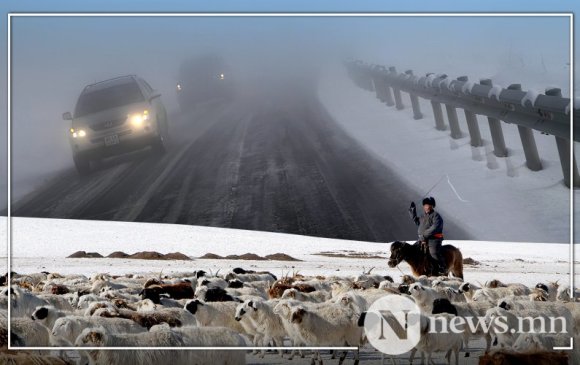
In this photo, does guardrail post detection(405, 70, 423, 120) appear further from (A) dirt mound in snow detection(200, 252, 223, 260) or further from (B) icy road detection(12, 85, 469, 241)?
(A) dirt mound in snow detection(200, 252, 223, 260)

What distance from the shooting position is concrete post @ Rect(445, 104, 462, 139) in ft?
59.5

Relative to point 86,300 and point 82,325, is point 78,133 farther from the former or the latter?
point 82,325

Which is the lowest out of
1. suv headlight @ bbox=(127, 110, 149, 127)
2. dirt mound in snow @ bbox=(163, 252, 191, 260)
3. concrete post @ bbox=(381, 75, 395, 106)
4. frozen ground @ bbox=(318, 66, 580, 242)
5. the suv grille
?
dirt mound in snow @ bbox=(163, 252, 191, 260)

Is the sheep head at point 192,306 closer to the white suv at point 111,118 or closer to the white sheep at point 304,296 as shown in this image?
the white sheep at point 304,296

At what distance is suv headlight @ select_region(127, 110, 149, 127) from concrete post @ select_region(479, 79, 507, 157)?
5652mm

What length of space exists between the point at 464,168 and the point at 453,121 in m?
1.04

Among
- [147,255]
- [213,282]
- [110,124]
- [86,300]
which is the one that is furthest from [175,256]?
[86,300]

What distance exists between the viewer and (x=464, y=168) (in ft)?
57.7

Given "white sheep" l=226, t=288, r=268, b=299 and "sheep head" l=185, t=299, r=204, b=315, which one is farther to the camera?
"white sheep" l=226, t=288, r=268, b=299

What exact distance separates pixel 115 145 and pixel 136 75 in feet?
4.34

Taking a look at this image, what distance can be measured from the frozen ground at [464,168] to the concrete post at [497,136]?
0.11m

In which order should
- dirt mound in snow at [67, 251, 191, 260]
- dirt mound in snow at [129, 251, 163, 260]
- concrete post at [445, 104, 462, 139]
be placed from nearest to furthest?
concrete post at [445, 104, 462, 139]
dirt mound in snow at [67, 251, 191, 260]
dirt mound in snow at [129, 251, 163, 260]

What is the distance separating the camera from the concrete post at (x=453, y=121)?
18141 millimetres

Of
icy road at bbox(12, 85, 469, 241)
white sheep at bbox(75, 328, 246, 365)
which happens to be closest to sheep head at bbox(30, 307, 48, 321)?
white sheep at bbox(75, 328, 246, 365)
